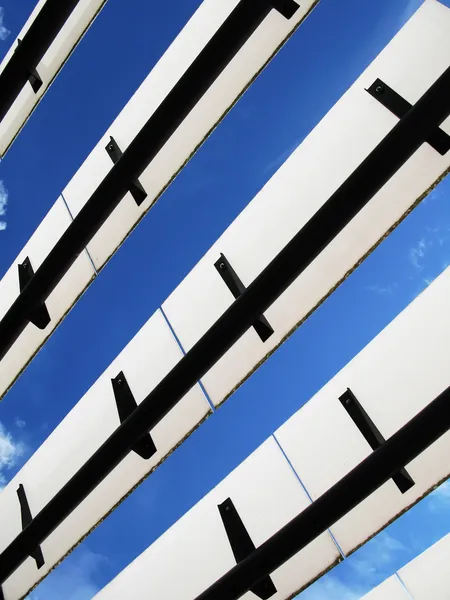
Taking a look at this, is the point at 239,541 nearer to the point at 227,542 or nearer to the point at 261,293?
the point at 227,542

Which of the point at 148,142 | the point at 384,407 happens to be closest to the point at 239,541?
the point at 384,407

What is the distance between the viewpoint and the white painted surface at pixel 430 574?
5.84 meters

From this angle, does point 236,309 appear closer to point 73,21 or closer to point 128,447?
point 128,447

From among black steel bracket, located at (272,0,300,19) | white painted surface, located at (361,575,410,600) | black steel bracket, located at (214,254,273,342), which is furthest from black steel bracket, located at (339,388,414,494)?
black steel bracket, located at (272,0,300,19)

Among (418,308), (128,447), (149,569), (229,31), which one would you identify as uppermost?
(229,31)

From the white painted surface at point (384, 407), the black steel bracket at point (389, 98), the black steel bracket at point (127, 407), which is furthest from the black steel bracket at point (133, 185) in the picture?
the white painted surface at point (384, 407)

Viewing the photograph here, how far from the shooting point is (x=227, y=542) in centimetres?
582

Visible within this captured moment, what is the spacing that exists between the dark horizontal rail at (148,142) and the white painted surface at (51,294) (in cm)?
61

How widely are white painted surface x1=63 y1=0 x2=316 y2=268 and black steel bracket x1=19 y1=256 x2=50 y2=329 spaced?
2.57 feet

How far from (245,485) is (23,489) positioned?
2972 millimetres

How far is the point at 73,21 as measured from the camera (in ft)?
18.9

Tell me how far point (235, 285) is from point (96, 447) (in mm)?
2604

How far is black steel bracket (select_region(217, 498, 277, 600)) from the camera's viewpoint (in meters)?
5.23

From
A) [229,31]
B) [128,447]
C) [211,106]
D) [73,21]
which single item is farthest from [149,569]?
[73,21]
